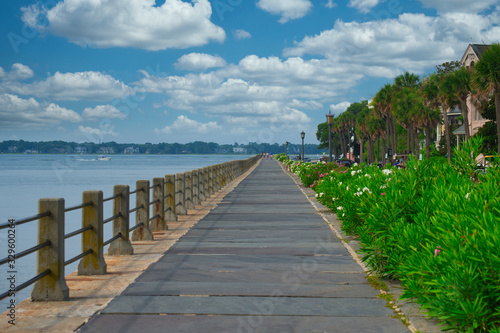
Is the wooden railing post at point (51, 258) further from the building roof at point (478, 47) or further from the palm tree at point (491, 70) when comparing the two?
the building roof at point (478, 47)

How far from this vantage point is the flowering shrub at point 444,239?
5230mm

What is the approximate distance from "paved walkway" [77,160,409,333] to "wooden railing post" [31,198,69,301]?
722mm

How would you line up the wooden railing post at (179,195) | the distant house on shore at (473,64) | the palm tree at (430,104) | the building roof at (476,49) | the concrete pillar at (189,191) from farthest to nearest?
the palm tree at (430,104) < the building roof at (476,49) < the distant house on shore at (473,64) < the concrete pillar at (189,191) < the wooden railing post at (179,195)

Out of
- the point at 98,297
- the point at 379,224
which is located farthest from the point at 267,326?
the point at 379,224

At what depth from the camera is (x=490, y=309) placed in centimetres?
528

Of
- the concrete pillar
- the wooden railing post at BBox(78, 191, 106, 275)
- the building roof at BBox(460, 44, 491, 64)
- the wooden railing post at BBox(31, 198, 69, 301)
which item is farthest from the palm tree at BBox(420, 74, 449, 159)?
the wooden railing post at BBox(31, 198, 69, 301)

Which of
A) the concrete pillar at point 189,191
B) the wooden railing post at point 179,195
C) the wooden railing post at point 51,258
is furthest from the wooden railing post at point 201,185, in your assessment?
the wooden railing post at point 51,258

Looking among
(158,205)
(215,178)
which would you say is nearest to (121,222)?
(158,205)

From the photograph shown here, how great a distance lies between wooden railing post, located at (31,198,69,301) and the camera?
7.07 m

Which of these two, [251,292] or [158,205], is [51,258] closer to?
[251,292]

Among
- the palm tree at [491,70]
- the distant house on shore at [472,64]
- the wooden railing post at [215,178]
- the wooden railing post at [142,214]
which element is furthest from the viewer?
the distant house on shore at [472,64]

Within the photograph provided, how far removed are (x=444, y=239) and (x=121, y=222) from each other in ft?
19.9

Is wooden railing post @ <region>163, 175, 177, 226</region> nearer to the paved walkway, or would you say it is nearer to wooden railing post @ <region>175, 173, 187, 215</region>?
wooden railing post @ <region>175, 173, 187, 215</region>

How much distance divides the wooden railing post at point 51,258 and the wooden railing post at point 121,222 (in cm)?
303
